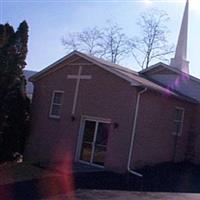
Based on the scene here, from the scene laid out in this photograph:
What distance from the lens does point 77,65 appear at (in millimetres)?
20969

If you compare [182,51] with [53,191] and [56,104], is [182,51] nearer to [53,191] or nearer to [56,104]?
[56,104]

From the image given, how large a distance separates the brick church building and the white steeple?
109 inches

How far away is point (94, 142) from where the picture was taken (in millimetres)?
19484

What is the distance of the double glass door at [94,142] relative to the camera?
19075 mm

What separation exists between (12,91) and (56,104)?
7.76 ft

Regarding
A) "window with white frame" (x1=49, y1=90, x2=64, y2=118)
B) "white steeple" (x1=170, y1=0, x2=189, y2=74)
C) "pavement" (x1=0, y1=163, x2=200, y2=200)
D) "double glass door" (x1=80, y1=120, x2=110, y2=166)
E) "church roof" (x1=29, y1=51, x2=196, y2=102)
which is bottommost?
"pavement" (x1=0, y1=163, x2=200, y2=200)

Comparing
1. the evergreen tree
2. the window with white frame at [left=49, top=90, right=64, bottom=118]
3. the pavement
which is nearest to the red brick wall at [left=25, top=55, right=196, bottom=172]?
the window with white frame at [left=49, top=90, right=64, bottom=118]

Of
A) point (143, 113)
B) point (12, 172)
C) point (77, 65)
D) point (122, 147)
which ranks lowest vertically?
point (12, 172)

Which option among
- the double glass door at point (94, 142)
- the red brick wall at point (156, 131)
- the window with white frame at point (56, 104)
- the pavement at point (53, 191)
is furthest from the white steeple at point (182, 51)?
the pavement at point (53, 191)

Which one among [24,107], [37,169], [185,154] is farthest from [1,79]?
[185,154]

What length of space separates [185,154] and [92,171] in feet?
24.4

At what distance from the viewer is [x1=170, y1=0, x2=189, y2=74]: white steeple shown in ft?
87.8

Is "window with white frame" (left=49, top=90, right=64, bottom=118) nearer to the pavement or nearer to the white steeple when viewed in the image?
the pavement

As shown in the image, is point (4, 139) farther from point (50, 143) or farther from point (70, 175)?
point (70, 175)
